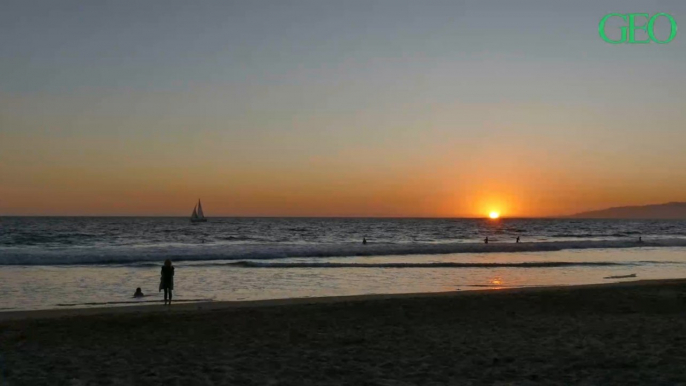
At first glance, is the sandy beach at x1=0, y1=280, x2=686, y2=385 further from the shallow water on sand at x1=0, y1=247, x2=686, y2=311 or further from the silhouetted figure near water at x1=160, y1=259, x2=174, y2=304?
the shallow water on sand at x1=0, y1=247, x2=686, y2=311

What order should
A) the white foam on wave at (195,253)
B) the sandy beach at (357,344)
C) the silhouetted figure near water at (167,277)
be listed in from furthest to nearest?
the white foam on wave at (195,253) < the silhouetted figure near water at (167,277) < the sandy beach at (357,344)

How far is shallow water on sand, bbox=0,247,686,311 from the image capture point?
908 inches

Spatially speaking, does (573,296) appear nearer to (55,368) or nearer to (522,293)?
(522,293)

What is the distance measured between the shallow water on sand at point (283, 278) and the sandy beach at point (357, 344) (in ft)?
18.5

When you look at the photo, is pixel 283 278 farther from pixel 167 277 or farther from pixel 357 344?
pixel 357 344

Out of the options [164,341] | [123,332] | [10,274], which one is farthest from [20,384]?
[10,274]

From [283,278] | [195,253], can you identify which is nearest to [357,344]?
[283,278]

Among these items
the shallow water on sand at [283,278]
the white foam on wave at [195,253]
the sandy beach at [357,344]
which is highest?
the sandy beach at [357,344]

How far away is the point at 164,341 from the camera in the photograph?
40.1ft

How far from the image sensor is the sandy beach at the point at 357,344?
30.4 feet

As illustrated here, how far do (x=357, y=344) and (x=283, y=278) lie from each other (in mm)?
18668

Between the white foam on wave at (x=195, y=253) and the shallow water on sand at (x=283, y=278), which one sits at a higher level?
the white foam on wave at (x=195, y=253)

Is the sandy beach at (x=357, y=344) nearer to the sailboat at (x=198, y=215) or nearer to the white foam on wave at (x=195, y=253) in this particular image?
the white foam on wave at (x=195, y=253)

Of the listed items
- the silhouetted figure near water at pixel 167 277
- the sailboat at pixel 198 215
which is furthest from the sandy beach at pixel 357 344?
the sailboat at pixel 198 215
